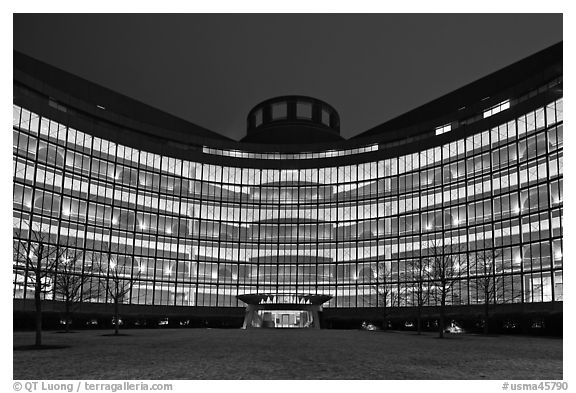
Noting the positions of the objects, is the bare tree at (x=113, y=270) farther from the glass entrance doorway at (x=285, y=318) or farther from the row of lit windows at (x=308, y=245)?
the glass entrance doorway at (x=285, y=318)

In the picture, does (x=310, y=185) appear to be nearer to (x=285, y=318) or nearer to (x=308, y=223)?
(x=308, y=223)

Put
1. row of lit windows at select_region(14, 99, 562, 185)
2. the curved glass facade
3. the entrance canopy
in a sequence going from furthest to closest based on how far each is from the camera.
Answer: the entrance canopy, row of lit windows at select_region(14, 99, 562, 185), the curved glass facade

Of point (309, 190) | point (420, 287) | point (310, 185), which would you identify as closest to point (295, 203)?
point (309, 190)

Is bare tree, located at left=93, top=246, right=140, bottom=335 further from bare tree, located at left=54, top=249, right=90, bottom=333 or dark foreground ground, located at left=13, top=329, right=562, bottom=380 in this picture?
dark foreground ground, located at left=13, top=329, right=562, bottom=380

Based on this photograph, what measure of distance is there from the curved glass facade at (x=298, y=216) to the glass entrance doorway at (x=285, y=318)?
9275 millimetres

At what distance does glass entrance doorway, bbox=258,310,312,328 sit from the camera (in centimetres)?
9588

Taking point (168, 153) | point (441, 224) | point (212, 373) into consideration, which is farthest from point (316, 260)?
point (212, 373)

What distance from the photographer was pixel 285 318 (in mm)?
97312

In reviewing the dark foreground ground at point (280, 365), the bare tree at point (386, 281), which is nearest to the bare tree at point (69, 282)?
the dark foreground ground at point (280, 365)

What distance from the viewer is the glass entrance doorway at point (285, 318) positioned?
315 ft

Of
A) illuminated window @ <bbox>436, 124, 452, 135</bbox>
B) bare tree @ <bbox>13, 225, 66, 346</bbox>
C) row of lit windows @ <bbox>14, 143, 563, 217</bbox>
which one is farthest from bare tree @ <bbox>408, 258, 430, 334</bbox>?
bare tree @ <bbox>13, 225, 66, 346</bbox>

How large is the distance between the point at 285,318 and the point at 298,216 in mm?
20598

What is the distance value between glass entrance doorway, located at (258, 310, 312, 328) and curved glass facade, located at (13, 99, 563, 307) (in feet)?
30.4

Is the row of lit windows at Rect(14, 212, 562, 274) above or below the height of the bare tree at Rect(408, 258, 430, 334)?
above
